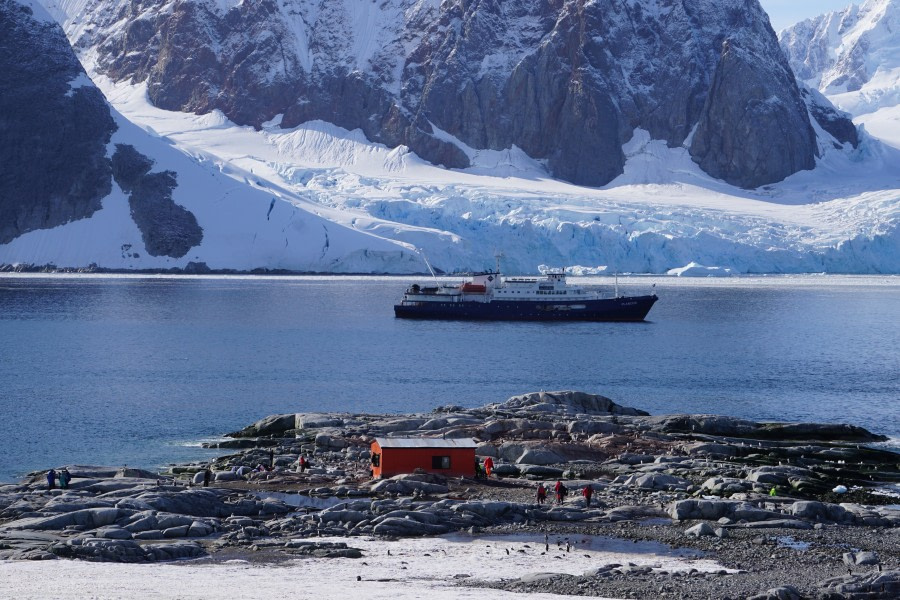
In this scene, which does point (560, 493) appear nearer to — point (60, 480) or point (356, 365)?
point (60, 480)

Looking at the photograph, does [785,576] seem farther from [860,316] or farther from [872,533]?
[860,316]

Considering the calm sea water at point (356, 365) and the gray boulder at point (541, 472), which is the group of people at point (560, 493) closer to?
the gray boulder at point (541, 472)

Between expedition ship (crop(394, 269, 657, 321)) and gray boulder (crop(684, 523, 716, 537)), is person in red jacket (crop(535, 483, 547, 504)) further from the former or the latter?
expedition ship (crop(394, 269, 657, 321))

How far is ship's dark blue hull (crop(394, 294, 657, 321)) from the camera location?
12625 centimetres

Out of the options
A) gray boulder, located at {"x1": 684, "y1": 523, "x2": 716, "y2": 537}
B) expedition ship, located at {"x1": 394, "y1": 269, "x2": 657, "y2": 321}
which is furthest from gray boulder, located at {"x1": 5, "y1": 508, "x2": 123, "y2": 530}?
expedition ship, located at {"x1": 394, "y1": 269, "x2": 657, "y2": 321}

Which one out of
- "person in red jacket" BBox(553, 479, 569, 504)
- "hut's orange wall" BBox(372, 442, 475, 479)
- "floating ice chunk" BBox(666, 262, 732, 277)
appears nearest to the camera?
"person in red jacket" BBox(553, 479, 569, 504)

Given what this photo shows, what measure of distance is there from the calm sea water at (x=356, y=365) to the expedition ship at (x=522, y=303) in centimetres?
264

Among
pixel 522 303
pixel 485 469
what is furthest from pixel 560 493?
pixel 522 303

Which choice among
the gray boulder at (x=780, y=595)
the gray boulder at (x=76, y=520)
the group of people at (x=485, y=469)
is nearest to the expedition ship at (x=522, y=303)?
the group of people at (x=485, y=469)

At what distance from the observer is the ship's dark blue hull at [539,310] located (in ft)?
414

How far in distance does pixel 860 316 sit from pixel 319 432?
87.1 m

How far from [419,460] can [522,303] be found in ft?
266

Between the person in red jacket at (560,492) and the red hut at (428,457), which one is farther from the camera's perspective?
the red hut at (428,457)

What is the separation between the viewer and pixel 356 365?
284 ft
